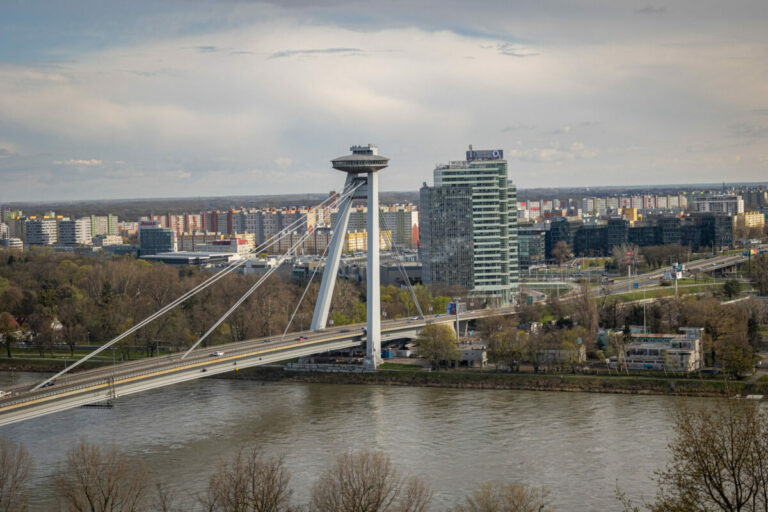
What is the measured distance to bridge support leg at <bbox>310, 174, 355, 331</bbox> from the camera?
21.2 meters

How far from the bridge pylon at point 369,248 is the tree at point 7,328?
28.1 feet

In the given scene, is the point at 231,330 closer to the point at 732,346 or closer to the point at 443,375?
the point at 443,375

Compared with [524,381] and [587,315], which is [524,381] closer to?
[524,381]

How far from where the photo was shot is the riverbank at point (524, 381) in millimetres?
17641

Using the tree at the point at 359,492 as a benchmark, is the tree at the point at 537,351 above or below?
above

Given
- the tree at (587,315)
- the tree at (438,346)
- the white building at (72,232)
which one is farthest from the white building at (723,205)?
the tree at (438,346)

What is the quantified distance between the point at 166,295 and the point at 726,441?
2116 cm

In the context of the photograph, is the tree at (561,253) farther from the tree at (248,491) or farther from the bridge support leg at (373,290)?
the tree at (248,491)

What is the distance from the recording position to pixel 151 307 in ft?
87.7

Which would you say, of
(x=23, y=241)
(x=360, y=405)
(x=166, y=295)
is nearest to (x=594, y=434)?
(x=360, y=405)

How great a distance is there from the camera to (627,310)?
25.1m

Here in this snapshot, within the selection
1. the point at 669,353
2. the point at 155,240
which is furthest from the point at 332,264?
the point at 155,240

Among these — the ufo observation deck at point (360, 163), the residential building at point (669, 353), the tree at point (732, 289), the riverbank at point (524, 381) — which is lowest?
the riverbank at point (524, 381)

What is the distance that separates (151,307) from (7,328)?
3.76 m
